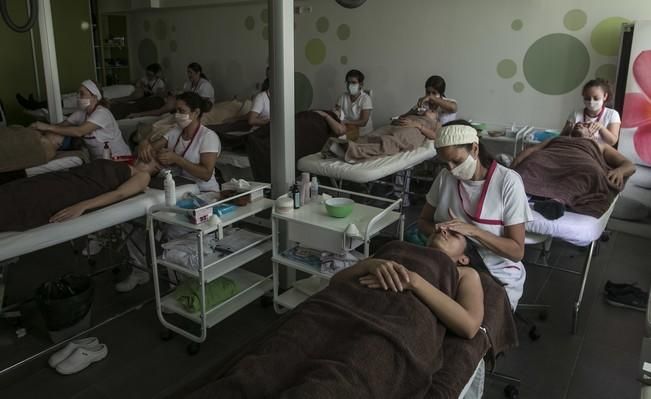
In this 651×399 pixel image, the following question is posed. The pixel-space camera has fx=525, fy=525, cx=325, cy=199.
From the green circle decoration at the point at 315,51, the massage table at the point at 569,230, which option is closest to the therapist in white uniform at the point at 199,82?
the green circle decoration at the point at 315,51

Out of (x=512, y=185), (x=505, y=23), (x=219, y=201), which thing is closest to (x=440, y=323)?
(x=512, y=185)

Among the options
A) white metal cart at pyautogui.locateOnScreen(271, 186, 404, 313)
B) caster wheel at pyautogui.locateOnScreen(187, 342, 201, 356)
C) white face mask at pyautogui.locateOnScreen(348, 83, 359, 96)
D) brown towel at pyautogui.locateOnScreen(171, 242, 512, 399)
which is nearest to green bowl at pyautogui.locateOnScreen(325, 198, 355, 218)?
white metal cart at pyautogui.locateOnScreen(271, 186, 404, 313)

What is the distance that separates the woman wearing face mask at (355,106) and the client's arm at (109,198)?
249cm

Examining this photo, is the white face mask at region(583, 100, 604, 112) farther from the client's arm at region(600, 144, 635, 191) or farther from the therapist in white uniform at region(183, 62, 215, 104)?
the therapist in white uniform at region(183, 62, 215, 104)

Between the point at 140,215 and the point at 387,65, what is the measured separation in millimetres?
3392

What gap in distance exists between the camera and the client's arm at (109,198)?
2373 mm

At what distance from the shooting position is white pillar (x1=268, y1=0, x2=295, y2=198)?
2.66 m

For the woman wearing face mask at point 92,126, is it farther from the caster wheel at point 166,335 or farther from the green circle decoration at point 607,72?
the green circle decoration at point 607,72

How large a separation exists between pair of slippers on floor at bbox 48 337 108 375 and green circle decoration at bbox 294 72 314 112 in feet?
13.1

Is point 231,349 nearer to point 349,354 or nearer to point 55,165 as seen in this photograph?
point 349,354

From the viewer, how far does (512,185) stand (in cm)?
208

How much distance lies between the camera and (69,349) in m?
2.41

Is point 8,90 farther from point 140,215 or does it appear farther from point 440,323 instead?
point 440,323

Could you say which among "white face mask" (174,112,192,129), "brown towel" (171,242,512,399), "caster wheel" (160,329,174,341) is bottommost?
"caster wheel" (160,329,174,341)
